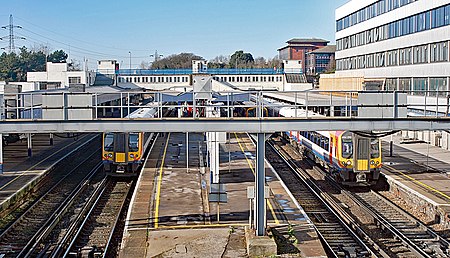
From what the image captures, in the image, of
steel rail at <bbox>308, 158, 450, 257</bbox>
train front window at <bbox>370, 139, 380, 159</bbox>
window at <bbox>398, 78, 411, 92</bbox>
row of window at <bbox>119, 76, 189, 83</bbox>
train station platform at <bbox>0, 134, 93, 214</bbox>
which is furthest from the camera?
row of window at <bbox>119, 76, 189, 83</bbox>

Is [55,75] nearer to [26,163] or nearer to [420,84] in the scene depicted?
[26,163]

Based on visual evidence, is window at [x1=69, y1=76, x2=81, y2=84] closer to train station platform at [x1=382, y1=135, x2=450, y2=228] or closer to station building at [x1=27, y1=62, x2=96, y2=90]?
station building at [x1=27, y1=62, x2=96, y2=90]

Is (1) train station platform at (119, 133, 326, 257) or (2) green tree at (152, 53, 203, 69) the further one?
(2) green tree at (152, 53, 203, 69)

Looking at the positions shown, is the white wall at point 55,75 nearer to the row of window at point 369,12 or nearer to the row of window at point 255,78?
the row of window at point 255,78

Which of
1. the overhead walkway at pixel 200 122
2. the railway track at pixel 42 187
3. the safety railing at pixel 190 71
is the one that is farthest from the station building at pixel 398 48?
the safety railing at pixel 190 71

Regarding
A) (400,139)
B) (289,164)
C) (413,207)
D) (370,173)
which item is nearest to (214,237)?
(413,207)

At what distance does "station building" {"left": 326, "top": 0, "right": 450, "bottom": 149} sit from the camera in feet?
118

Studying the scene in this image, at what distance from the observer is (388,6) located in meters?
44.9

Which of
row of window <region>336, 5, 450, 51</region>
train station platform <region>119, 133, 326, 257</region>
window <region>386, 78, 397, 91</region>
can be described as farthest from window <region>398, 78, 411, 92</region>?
train station platform <region>119, 133, 326, 257</region>

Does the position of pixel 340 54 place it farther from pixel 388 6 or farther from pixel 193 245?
pixel 193 245

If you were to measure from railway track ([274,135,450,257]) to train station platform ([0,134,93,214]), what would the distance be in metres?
13.1

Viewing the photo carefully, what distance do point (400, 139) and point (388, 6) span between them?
10.8 meters

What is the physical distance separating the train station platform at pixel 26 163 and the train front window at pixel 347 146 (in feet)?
44.1

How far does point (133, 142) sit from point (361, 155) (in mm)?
10257
